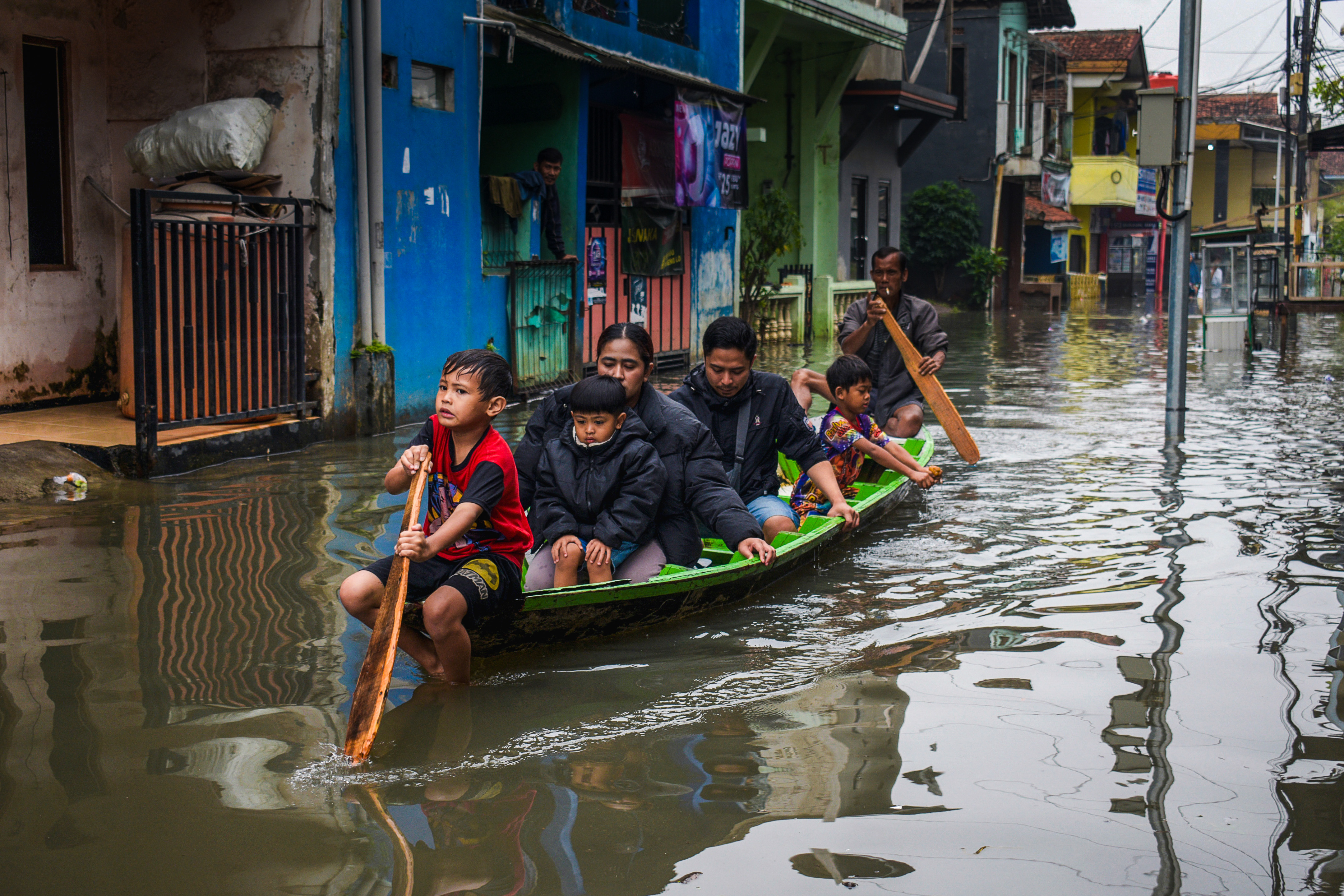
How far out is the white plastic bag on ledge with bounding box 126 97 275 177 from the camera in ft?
30.7

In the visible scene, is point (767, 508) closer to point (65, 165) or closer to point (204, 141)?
point (204, 141)

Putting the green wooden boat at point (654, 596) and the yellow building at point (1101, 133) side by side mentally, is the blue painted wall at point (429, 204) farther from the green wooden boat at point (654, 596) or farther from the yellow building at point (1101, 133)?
the yellow building at point (1101, 133)

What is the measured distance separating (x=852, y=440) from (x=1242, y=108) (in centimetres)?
6220

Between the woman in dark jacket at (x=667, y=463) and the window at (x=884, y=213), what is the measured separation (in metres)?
21.8

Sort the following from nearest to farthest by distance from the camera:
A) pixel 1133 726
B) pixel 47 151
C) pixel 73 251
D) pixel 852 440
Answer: pixel 1133 726, pixel 852 440, pixel 47 151, pixel 73 251

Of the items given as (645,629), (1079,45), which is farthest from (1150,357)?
(1079,45)

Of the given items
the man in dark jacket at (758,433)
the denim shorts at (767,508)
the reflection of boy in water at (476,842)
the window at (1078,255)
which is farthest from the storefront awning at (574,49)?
the window at (1078,255)

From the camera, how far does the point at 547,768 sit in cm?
404

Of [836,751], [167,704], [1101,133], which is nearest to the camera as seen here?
[836,751]

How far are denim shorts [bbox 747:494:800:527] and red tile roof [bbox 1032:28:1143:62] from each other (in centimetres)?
3563

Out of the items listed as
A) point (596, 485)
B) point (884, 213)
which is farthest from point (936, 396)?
point (884, 213)

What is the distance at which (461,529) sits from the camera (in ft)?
14.6

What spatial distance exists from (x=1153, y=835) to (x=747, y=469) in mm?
3406

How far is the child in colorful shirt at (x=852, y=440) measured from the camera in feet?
24.8
